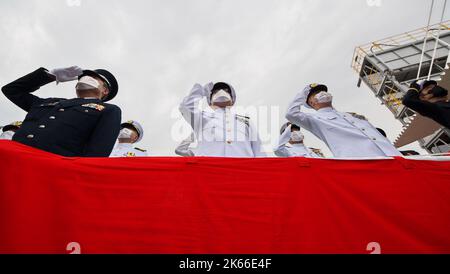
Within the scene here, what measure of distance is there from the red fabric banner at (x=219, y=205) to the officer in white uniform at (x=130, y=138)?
149 inches

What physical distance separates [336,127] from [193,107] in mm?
1998

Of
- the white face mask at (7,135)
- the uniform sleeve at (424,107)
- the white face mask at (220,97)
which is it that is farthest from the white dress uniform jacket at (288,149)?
the white face mask at (7,135)

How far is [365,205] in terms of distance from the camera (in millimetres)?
1728

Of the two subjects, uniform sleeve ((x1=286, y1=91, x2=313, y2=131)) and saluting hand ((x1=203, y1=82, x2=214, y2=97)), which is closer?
saluting hand ((x1=203, y1=82, x2=214, y2=97))

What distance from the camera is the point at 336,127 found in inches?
147

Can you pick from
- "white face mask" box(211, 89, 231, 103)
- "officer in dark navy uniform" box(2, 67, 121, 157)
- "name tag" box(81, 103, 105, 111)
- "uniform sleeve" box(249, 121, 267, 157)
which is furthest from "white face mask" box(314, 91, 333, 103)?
"name tag" box(81, 103, 105, 111)

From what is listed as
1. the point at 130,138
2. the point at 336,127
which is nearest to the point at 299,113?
the point at 336,127

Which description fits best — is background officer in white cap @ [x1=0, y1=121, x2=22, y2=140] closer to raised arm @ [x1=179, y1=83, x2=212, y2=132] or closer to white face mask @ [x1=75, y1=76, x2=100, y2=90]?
white face mask @ [x1=75, y1=76, x2=100, y2=90]

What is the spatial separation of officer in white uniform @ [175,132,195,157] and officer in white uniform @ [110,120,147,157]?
1.96 metres

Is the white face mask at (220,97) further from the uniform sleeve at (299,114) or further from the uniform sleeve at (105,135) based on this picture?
the uniform sleeve at (105,135)

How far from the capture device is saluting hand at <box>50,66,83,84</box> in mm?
2768

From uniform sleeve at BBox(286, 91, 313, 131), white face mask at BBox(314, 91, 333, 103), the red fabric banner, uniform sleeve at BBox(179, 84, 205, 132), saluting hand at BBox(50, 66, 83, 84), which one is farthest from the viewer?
white face mask at BBox(314, 91, 333, 103)

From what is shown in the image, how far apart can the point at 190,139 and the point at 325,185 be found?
2.47 metres
